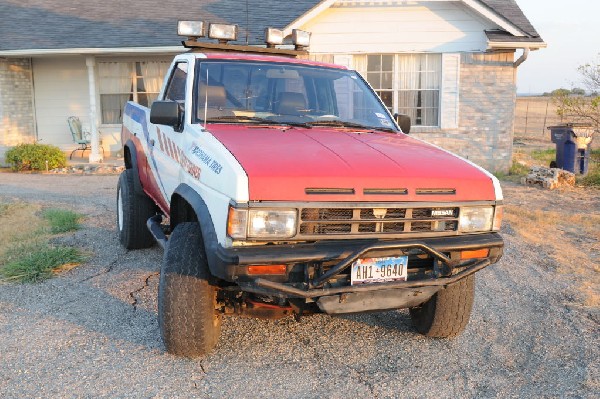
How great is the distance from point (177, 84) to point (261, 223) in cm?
238

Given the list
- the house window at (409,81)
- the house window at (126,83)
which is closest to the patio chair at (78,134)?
the house window at (126,83)

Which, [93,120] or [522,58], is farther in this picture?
[93,120]

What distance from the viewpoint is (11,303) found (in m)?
5.09

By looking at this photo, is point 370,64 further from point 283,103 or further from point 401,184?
point 401,184

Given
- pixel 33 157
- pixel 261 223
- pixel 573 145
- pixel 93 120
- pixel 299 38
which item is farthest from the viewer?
pixel 93 120

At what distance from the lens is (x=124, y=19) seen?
619 inches

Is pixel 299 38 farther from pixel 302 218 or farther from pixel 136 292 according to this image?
pixel 302 218

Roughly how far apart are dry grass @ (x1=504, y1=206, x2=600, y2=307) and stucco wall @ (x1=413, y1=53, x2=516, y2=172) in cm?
419

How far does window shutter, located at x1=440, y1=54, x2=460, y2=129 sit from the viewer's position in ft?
44.3

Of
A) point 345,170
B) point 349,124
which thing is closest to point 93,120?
point 349,124

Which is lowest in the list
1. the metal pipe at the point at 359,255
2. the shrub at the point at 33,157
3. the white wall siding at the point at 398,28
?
the shrub at the point at 33,157

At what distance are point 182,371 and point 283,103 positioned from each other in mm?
2180

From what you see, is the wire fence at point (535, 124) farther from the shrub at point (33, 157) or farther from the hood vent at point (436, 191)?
the hood vent at point (436, 191)

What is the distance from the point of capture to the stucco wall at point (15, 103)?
1577cm
